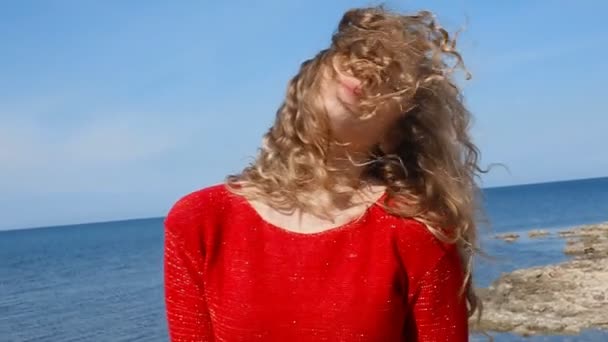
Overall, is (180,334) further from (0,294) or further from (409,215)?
(0,294)

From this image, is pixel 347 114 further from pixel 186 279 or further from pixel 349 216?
pixel 186 279

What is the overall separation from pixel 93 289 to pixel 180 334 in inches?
1892

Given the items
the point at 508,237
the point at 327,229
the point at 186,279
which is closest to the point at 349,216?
the point at 327,229

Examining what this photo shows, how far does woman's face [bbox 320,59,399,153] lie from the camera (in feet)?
Answer: 7.25

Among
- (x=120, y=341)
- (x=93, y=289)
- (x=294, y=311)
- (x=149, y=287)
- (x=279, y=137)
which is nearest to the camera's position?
(x=294, y=311)

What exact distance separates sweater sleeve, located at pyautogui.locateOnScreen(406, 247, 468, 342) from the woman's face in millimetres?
A: 394

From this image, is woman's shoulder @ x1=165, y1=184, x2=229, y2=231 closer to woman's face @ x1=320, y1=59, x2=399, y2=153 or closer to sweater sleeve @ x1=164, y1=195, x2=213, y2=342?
sweater sleeve @ x1=164, y1=195, x2=213, y2=342

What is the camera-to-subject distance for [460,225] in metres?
2.29

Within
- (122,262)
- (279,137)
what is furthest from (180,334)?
(122,262)

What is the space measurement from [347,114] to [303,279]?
46 centimetres

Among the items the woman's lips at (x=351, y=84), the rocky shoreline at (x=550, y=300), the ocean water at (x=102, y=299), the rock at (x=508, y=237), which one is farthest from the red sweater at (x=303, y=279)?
the rock at (x=508, y=237)

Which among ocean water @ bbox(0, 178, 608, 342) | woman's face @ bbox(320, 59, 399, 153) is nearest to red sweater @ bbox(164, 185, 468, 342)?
woman's face @ bbox(320, 59, 399, 153)

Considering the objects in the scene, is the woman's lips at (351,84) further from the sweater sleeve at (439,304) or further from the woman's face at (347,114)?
the sweater sleeve at (439,304)

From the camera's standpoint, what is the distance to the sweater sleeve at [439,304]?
7.37 ft
